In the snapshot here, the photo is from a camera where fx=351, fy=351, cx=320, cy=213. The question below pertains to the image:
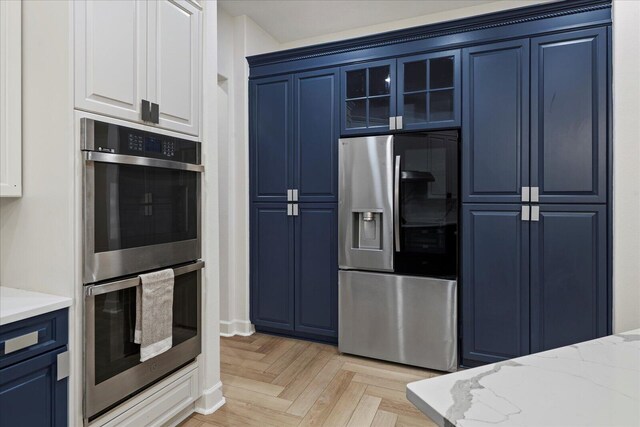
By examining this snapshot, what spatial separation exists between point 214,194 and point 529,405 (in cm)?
179

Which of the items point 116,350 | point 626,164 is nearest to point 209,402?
point 116,350

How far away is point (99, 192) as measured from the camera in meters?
1.37

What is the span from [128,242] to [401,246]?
1.74 metres

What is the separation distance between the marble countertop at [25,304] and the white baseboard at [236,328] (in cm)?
190

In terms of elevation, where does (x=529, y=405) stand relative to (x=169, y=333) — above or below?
above

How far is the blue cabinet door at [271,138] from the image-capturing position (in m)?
2.98

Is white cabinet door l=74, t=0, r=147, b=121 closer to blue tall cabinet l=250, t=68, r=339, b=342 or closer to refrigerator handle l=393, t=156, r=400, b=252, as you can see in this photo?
blue tall cabinet l=250, t=68, r=339, b=342

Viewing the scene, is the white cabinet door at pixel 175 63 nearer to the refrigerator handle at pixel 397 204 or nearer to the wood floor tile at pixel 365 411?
the refrigerator handle at pixel 397 204

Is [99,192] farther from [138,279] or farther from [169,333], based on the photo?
[169,333]

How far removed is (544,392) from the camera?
1.93 feet

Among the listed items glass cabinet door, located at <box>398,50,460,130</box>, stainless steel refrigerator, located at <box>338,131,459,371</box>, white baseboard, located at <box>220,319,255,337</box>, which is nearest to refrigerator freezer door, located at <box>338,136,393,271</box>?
stainless steel refrigerator, located at <box>338,131,459,371</box>

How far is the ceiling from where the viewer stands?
294 centimetres

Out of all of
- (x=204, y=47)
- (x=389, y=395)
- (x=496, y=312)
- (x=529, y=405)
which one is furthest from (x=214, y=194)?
(x=496, y=312)

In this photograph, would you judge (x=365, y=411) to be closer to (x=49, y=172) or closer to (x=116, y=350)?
(x=116, y=350)
